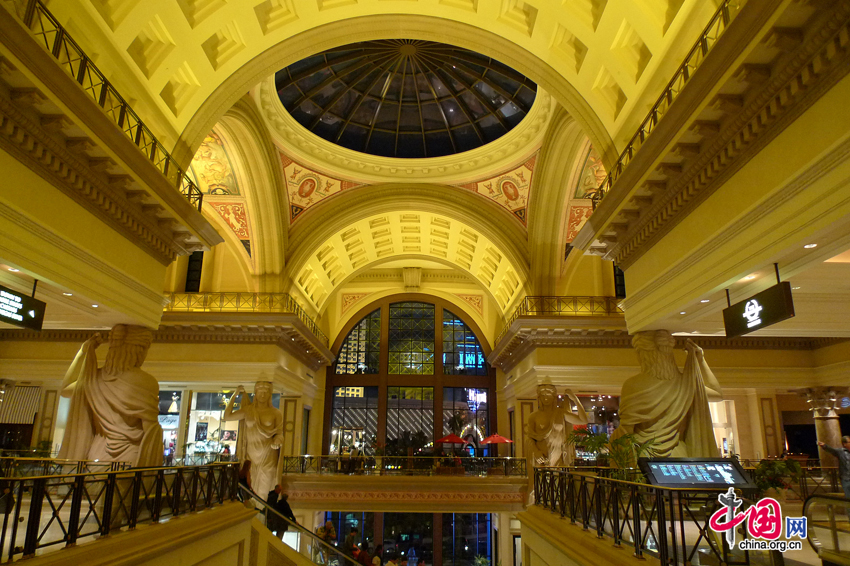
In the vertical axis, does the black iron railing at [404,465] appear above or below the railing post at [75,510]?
below

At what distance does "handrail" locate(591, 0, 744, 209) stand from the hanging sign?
2395mm

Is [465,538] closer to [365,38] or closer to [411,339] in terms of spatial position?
[411,339]

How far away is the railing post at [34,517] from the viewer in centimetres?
427

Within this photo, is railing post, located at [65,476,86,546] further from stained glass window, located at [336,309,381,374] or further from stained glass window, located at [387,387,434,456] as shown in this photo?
stained glass window, located at [336,309,381,374]

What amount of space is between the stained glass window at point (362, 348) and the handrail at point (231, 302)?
28.5ft

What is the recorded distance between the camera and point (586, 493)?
636 cm

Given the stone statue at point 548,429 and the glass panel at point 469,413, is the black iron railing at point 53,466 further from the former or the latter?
the glass panel at point 469,413

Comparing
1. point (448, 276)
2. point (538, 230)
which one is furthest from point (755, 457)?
point (448, 276)

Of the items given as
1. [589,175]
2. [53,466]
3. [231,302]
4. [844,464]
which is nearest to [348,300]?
[231,302]

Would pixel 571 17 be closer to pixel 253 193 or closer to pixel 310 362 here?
pixel 253 193

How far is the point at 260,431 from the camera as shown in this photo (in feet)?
46.6

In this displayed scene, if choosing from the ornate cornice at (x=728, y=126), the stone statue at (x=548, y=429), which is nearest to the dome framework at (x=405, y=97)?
the stone statue at (x=548, y=429)

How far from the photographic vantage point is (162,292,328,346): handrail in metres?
18.2

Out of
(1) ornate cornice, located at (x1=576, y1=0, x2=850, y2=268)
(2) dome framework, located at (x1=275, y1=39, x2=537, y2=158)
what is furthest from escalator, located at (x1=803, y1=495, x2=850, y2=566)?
(2) dome framework, located at (x1=275, y1=39, x2=537, y2=158)
